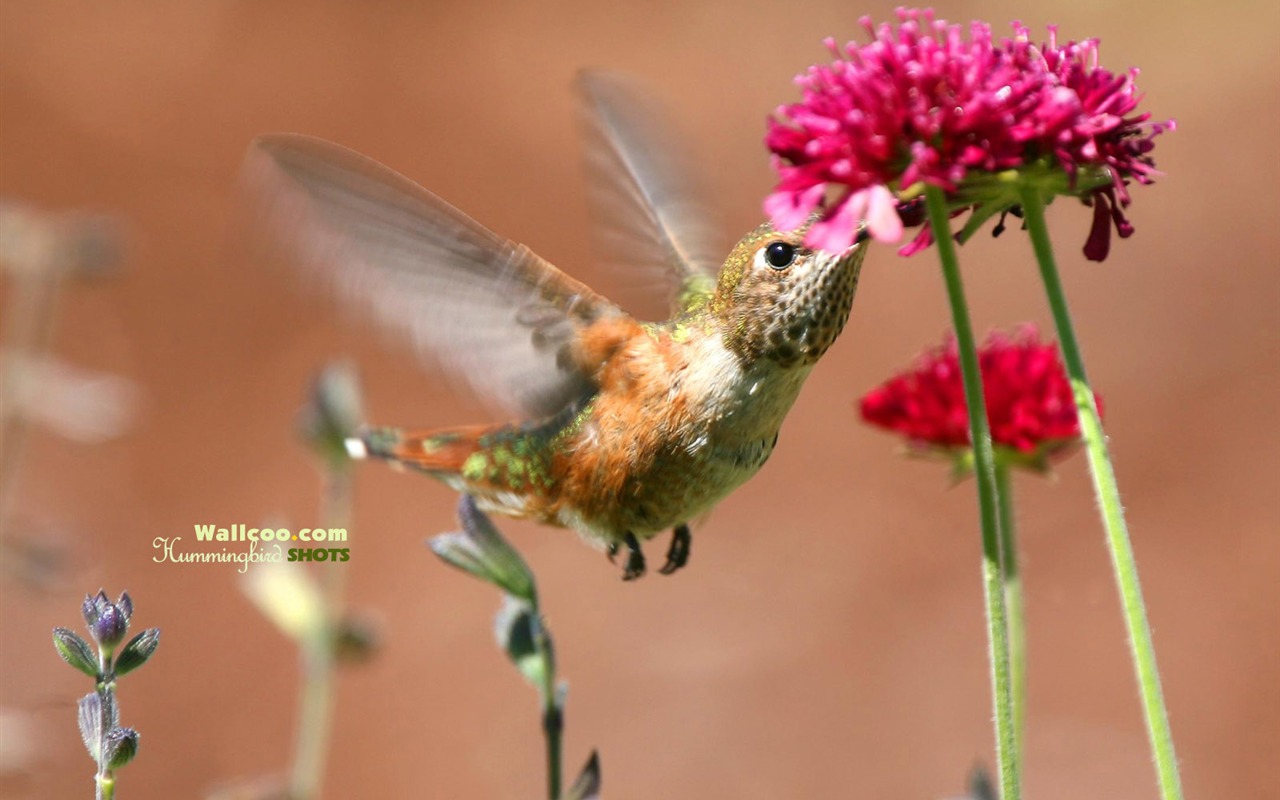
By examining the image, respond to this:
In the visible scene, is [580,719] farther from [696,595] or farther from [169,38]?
[169,38]

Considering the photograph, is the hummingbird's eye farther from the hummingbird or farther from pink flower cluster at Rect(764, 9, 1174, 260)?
pink flower cluster at Rect(764, 9, 1174, 260)

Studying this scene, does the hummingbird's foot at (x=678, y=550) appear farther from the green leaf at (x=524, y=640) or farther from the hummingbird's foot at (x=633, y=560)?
the green leaf at (x=524, y=640)

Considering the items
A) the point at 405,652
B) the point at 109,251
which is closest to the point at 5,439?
the point at 109,251

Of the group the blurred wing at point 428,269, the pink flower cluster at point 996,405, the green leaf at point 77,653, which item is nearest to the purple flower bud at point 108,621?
the green leaf at point 77,653

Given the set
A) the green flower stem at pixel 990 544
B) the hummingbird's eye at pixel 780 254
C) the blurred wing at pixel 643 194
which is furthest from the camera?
the blurred wing at pixel 643 194

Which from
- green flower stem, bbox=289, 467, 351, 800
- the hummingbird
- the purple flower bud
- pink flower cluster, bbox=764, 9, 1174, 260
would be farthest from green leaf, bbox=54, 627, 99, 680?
pink flower cluster, bbox=764, 9, 1174, 260

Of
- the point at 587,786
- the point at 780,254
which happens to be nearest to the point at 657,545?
the point at 780,254
